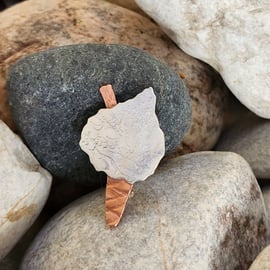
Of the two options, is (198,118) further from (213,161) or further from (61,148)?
(61,148)

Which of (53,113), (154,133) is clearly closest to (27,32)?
(53,113)

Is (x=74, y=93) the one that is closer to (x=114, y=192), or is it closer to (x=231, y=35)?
(x=114, y=192)

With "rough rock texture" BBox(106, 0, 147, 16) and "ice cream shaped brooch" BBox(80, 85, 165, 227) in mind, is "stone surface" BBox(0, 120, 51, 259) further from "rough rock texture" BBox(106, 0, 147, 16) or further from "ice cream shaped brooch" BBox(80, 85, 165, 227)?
"rough rock texture" BBox(106, 0, 147, 16)

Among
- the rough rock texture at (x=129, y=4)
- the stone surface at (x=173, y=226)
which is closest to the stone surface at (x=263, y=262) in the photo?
the stone surface at (x=173, y=226)

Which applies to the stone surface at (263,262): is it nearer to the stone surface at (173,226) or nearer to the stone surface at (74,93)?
the stone surface at (173,226)

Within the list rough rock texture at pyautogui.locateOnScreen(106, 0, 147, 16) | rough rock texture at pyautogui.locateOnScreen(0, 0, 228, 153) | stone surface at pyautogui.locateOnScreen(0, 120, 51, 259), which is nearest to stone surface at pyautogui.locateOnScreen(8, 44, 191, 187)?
stone surface at pyautogui.locateOnScreen(0, 120, 51, 259)

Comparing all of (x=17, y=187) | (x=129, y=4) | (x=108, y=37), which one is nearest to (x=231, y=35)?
(x=108, y=37)

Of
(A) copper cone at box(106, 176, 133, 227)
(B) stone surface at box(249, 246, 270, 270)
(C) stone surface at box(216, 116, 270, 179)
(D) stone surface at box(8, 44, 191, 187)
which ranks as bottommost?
(C) stone surface at box(216, 116, 270, 179)
